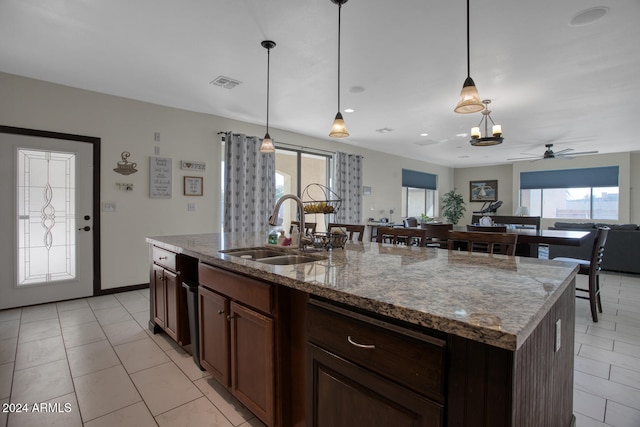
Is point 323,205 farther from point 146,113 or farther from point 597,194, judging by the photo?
point 597,194

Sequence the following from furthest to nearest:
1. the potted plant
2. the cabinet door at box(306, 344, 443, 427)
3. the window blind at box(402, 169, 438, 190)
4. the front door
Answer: the potted plant, the window blind at box(402, 169, 438, 190), the front door, the cabinet door at box(306, 344, 443, 427)

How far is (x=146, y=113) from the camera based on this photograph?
4246 millimetres

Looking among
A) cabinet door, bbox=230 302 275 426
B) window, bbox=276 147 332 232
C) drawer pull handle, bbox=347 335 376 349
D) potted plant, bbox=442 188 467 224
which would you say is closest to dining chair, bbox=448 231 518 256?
drawer pull handle, bbox=347 335 376 349

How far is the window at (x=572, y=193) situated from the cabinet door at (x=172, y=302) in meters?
10.3

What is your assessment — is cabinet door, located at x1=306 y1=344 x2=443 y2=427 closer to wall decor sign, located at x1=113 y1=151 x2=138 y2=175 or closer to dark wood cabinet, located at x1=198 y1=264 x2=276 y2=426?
dark wood cabinet, located at x1=198 y1=264 x2=276 y2=426

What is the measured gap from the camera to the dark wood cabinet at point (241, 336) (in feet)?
4.64

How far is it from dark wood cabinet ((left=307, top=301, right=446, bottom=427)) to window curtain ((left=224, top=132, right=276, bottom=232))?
401 cm

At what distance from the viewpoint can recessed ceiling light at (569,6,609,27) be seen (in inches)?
89.0

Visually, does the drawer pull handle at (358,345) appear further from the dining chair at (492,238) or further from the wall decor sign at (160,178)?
the wall decor sign at (160,178)

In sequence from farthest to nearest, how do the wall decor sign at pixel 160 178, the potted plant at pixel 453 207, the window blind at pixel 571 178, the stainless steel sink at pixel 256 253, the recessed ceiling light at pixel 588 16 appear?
the potted plant at pixel 453 207, the window blind at pixel 571 178, the wall decor sign at pixel 160 178, the recessed ceiling light at pixel 588 16, the stainless steel sink at pixel 256 253

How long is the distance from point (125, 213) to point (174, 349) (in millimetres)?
2397

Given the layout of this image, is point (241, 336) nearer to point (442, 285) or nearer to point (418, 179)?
point (442, 285)

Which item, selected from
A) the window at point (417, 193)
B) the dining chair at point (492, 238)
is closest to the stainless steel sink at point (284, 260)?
the dining chair at point (492, 238)

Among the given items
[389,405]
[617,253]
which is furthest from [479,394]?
[617,253]
